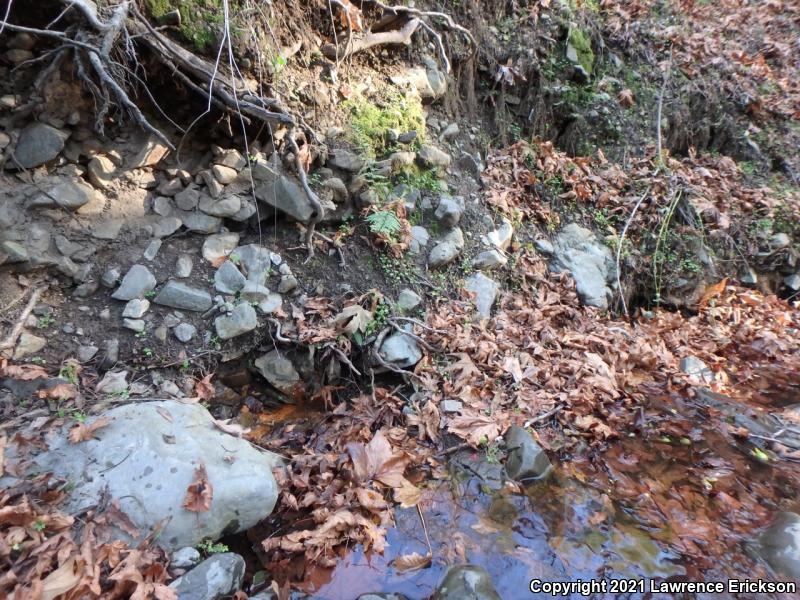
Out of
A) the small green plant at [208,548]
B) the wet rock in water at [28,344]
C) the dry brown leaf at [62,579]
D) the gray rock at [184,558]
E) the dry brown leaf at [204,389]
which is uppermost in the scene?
the wet rock in water at [28,344]

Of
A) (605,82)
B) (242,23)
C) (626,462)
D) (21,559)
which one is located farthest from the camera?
(605,82)

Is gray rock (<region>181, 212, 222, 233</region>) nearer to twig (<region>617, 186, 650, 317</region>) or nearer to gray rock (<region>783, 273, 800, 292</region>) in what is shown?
twig (<region>617, 186, 650, 317</region>)

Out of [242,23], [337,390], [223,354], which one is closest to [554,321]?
[337,390]

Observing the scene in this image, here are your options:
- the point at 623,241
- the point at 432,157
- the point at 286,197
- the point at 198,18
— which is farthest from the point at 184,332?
the point at 623,241

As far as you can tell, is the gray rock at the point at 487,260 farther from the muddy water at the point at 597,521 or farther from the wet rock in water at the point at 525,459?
the muddy water at the point at 597,521

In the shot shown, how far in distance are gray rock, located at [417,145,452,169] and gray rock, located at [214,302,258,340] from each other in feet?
8.66

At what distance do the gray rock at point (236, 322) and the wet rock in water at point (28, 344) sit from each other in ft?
3.99

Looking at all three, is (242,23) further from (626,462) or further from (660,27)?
(660,27)

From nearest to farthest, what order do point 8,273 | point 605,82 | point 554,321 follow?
point 8,273 < point 554,321 < point 605,82

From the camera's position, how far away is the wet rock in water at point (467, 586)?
2.75 meters

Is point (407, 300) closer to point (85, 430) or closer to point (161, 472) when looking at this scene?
point (161, 472)

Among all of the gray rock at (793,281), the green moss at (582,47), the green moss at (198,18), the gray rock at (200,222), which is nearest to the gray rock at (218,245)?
the gray rock at (200,222)

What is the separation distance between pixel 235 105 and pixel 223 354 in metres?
2.16

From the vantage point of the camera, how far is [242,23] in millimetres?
4152
